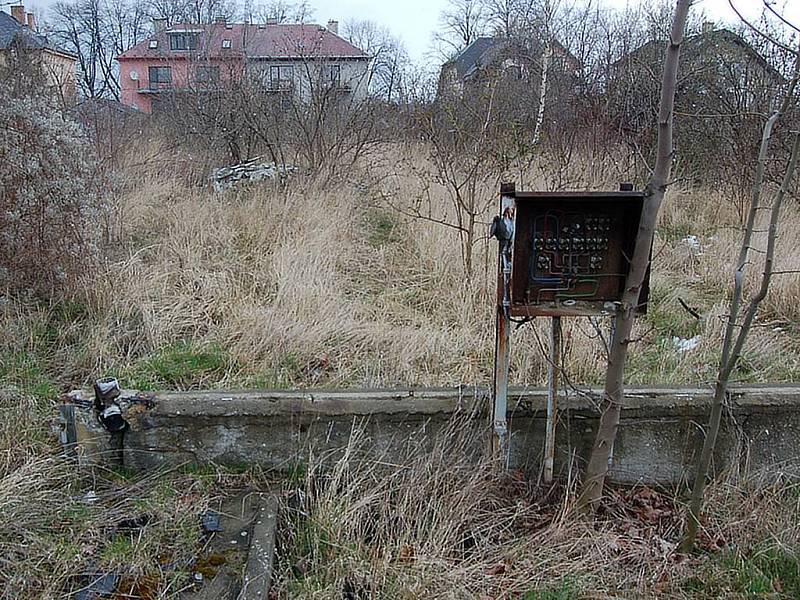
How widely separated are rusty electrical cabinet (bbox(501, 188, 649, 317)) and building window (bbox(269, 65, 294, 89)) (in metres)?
8.19

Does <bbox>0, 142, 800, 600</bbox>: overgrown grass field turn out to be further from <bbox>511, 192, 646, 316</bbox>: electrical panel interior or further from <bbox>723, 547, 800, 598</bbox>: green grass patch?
<bbox>511, 192, 646, 316</bbox>: electrical panel interior

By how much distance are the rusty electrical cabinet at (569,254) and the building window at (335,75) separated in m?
7.28

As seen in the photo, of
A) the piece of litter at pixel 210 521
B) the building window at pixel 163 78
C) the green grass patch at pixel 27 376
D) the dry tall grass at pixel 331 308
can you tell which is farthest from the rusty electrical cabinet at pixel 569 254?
the building window at pixel 163 78

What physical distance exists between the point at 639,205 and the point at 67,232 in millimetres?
3756

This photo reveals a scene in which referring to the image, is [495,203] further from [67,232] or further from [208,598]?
[208,598]

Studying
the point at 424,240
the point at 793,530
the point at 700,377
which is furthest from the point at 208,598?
the point at 424,240

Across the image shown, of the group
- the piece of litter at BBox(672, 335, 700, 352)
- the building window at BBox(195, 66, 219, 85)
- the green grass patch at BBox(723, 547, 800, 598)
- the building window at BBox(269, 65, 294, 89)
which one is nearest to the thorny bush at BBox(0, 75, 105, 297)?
the piece of litter at BBox(672, 335, 700, 352)

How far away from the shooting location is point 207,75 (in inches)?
450

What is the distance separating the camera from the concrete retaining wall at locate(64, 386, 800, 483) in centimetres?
312

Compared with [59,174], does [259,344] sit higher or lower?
lower

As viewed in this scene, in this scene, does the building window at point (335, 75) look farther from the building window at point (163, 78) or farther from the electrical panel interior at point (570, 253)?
the electrical panel interior at point (570, 253)

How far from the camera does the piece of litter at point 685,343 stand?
14.1 feet

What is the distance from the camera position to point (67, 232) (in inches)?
188

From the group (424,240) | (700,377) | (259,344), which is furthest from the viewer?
(424,240)
